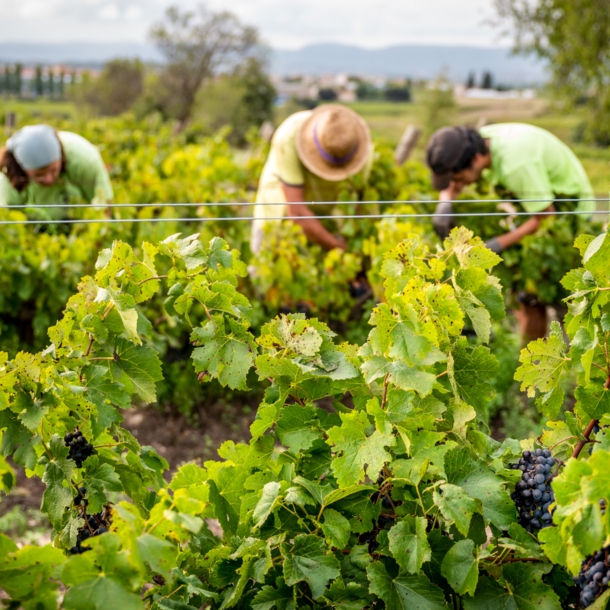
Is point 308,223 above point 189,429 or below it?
above

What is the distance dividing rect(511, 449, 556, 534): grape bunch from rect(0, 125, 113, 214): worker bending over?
4.04 meters

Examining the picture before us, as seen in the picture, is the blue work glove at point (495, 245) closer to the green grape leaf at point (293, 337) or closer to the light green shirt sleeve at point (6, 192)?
the light green shirt sleeve at point (6, 192)

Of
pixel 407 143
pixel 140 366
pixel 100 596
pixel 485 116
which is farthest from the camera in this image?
pixel 485 116

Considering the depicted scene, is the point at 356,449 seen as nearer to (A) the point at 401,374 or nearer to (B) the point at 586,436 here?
(A) the point at 401,374

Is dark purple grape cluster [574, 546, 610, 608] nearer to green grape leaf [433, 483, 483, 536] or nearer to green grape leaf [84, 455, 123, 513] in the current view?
green grape leaf [433, 483, 483, 536]

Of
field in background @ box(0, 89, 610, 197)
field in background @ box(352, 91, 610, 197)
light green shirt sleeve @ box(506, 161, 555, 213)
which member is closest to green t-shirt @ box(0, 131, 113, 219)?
light green shirt sleeve @ box(506, 161, 555, 213)

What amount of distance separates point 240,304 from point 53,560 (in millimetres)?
741

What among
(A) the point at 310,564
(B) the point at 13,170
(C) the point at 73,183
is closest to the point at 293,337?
(A) the point at 310,564

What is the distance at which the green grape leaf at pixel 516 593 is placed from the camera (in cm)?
137

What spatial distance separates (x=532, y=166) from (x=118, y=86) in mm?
48795

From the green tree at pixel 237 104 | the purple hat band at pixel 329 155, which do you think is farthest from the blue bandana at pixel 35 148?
the green tree at pixel 237 104

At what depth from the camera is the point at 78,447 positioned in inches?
63.6

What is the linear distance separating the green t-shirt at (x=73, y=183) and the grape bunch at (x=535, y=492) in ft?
13.6

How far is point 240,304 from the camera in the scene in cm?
172
